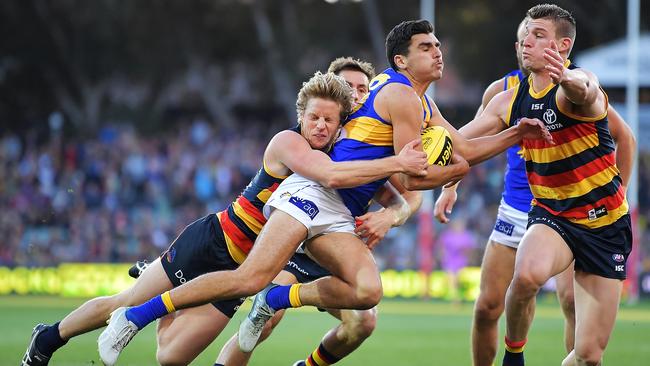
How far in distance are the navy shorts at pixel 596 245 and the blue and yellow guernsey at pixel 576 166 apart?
52 millimetres

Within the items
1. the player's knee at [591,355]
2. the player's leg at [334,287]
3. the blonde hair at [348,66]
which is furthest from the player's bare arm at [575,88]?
the blonde hair at [348,66]

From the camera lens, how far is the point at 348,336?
28.2 feet

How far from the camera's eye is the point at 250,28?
34188 millimetres

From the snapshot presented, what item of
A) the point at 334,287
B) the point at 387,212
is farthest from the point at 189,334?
the point at 387,212

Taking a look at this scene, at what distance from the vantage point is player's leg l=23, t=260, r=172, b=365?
7.86 meters

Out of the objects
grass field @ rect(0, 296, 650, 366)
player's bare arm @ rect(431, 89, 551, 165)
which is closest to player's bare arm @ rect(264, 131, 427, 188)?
player's bare arm @ rect(431, 89, 551, 165)

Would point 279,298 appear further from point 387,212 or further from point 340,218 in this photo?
point 387,212

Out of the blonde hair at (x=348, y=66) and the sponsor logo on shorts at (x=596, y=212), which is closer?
the sponsor logo on shorts at (x=596, y=212)

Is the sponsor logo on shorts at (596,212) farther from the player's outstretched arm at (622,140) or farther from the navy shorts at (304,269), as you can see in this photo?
the navy shorts at (304,269)

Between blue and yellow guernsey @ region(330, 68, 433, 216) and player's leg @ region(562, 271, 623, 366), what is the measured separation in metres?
1.63

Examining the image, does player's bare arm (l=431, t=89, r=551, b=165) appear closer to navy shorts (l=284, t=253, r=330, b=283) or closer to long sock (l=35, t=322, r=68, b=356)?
navy shorts (l=284, t=253, r=330, b=283)

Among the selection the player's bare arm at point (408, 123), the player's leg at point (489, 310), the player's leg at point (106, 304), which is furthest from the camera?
the player's leg at point (489, 310)

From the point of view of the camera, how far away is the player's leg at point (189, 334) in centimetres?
790

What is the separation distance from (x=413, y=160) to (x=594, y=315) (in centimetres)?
166
